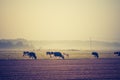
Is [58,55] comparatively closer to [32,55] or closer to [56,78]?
[32,55]

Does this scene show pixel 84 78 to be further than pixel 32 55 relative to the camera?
No

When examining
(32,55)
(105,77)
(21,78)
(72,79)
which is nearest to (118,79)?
(105,77)

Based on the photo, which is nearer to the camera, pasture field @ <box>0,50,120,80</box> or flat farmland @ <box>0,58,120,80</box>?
flat farmland @ <box>0,58,120,80</box>

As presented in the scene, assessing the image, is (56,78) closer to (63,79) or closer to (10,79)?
(63,79)

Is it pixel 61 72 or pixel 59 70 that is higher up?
pixel 61 72

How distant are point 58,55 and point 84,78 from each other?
1491 inches

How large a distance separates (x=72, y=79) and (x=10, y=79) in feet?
18.4

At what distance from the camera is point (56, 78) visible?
1201 inches

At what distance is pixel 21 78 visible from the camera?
30453 mm

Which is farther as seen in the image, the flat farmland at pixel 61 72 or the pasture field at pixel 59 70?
the pasture field at pixel 59 70

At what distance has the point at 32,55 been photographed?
215ft

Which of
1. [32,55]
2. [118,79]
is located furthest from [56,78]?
[32,55]

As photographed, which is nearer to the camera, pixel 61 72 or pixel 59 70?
pixel 61 72

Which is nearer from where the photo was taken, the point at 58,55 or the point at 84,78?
the point at 84,78
